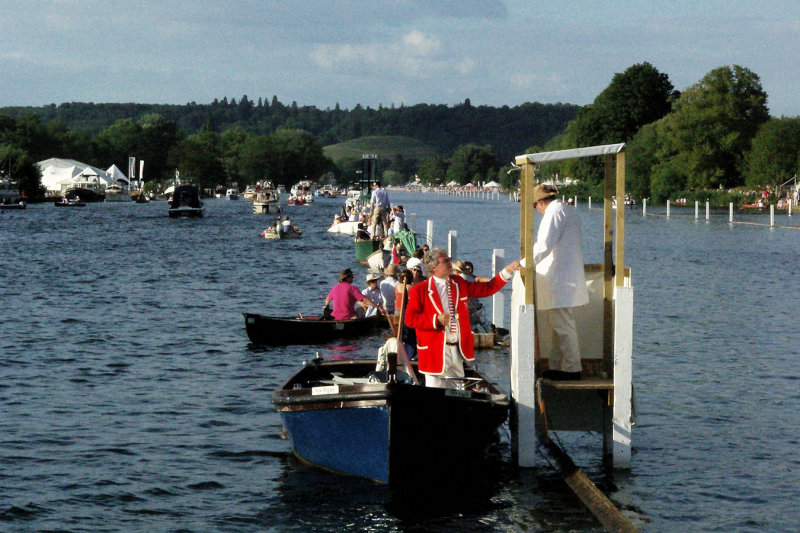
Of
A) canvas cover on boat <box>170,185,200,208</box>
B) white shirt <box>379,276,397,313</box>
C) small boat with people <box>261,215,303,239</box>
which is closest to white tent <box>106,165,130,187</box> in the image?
canvas cover on boat <box>170,185,200,208</box>

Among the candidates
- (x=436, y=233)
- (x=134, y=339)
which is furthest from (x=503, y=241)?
(x=134, y=339)

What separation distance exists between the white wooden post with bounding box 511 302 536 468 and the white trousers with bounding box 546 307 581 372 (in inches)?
16.7

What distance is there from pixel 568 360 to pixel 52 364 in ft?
41.5

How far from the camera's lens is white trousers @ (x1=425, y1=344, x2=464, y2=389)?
1282 cm

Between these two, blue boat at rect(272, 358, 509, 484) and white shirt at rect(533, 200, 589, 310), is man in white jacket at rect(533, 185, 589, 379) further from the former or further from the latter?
blue boat at rect(272, 358, 509, 484)

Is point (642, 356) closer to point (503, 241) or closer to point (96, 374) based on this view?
point (96, 374)

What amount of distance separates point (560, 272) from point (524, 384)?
1.34m

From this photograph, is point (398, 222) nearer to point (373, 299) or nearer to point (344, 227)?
point (373, 299)

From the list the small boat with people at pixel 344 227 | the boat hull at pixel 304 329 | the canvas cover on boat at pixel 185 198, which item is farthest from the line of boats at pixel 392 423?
the canvas cover on boat at pixel 185 198

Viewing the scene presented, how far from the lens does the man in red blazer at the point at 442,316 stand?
12430mm

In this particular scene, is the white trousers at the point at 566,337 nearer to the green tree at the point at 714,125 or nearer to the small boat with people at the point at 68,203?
the green tree at the point at 714,125

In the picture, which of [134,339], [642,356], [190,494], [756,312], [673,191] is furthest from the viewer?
[673,191]

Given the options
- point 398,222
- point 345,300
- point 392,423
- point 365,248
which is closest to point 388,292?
point 345,300

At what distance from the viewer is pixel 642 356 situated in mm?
22625
